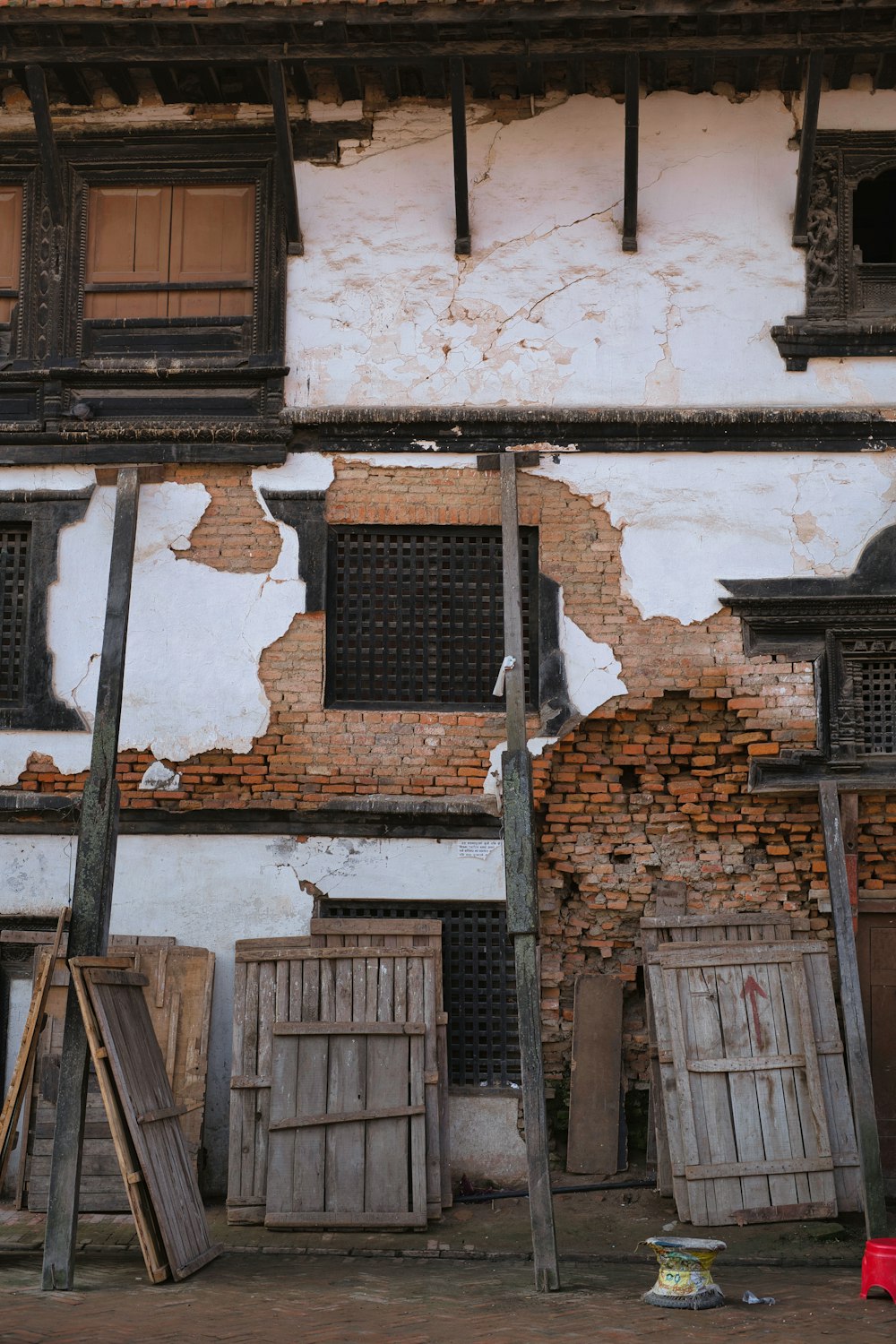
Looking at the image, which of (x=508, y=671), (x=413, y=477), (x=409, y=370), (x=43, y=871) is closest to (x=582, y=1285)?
(x=508, y=671)

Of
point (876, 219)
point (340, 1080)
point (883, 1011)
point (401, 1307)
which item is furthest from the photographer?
point (876, 219)

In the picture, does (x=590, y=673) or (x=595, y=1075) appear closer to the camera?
(x=595, y=1075)

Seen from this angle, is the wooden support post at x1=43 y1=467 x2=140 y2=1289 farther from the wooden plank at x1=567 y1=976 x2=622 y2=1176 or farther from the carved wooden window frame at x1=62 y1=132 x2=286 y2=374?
the wooden plank at x1=567 y1=976 x2=622 y2=1176

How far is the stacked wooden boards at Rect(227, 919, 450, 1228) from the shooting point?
841 centimetres

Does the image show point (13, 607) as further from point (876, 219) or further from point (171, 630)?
point (876, 219)

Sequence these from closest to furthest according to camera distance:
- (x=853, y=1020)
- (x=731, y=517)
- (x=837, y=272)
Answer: (x=853, y=1020) < (x=731, y=517) < (x=837, y=272)

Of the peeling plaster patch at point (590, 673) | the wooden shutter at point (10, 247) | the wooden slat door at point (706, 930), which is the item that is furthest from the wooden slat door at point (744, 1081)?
the wooden shutter at point (10, 247)

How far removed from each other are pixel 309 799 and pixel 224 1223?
9.38 ft

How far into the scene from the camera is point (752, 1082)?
8.47 meters

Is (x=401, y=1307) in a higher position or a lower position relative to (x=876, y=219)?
lower

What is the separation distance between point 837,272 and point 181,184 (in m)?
5.06

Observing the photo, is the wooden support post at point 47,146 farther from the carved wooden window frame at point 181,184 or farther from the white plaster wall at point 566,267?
the white plaster wall at point 566,267

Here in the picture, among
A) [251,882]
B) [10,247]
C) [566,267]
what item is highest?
[10,247]

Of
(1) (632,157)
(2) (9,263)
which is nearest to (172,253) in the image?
(2) (9,263)
